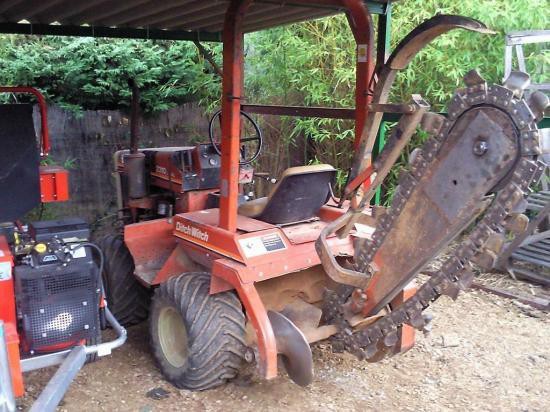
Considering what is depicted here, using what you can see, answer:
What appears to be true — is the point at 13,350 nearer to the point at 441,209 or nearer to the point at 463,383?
the point at 441,209

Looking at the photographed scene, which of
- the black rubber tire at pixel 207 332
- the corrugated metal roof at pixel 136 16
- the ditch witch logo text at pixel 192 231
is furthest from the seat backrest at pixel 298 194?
the corrugated metal roof at pixel 136 16

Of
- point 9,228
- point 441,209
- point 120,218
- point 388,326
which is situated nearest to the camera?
point 441,209

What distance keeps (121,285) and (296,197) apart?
1.71 metres

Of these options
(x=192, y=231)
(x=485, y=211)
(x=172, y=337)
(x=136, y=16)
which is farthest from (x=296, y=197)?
(x=136, y=16)

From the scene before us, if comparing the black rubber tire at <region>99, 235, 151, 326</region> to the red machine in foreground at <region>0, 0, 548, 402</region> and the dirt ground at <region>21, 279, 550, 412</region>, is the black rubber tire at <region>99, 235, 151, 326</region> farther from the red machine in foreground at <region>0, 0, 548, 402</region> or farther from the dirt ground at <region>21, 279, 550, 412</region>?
the dirt ground at <region>21, 279, 550, 412</region>

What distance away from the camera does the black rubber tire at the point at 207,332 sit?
128 inches

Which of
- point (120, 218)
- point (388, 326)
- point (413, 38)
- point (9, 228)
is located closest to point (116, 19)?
point (120, 218)

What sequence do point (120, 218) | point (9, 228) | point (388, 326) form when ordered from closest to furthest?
point (388, 326)
point (9, 228)
point (120, 218)

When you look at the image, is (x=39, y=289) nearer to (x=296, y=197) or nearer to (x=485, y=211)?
(x=296, y=197)

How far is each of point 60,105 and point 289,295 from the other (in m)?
4.99

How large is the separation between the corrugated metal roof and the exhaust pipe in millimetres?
2374

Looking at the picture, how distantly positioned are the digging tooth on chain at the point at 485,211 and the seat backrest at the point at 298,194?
2.05ft

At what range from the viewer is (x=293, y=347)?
10.2 feet

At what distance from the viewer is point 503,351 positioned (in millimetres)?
4148
